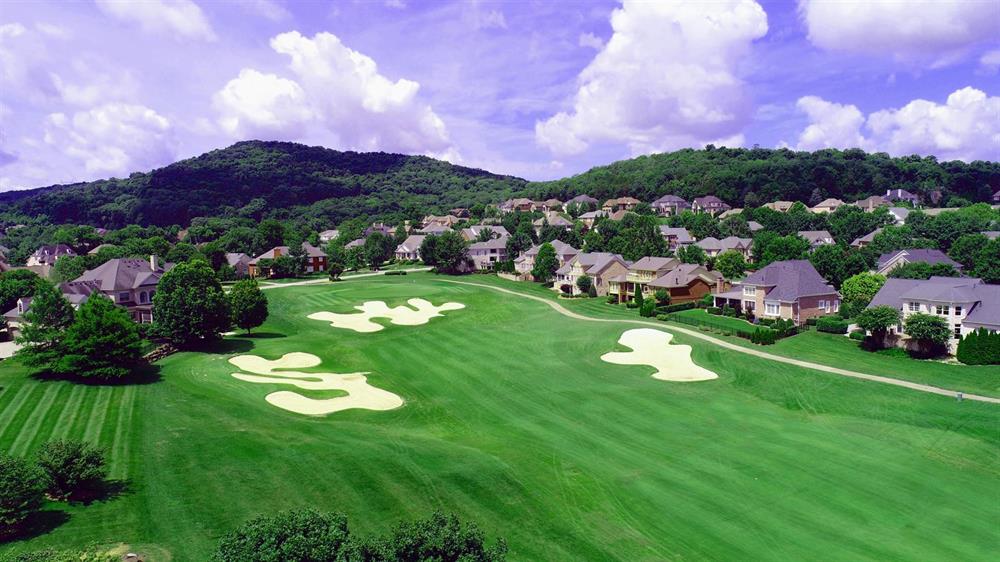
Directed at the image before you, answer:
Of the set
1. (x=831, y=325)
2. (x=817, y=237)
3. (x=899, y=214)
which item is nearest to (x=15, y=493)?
(x=831, y=325)

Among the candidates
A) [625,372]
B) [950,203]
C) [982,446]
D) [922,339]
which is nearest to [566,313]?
[625,372]

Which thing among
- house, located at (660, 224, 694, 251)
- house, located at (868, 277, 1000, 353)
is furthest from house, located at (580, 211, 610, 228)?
house, located at (868, 277, 1000, 353)

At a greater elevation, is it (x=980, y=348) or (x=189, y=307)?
(x=189, y=307)

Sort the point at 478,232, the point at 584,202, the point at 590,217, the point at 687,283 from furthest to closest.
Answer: the point at 584,202 → the point at 590,217 → the point at 478,232 → the point at 687,283

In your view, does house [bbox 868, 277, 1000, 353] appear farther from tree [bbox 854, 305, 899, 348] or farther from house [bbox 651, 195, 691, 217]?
house [bbox 651, 195, 691, 217]

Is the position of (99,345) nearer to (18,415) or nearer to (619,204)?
(18,415)

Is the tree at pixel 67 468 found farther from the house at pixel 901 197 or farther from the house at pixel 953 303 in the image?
the house at pixel 901 197
